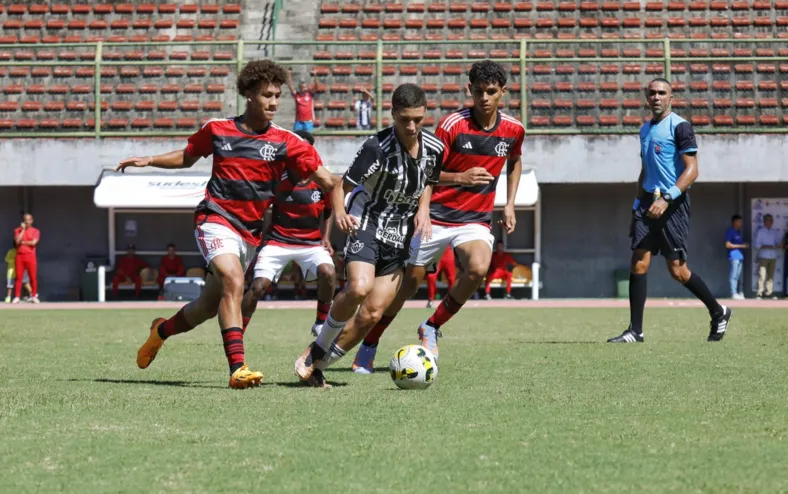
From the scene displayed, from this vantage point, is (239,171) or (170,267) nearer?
(239,171)

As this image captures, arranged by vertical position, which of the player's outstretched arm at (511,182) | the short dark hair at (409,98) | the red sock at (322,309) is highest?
the short dark hair at (409,98)

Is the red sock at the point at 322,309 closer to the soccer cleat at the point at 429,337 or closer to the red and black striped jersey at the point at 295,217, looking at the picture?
the red and black striped jersey at the point at 295,217

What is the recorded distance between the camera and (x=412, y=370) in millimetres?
8047

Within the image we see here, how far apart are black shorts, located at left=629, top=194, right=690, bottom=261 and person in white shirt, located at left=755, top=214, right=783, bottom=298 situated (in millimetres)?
15126

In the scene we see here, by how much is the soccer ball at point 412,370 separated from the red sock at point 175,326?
1.71 meters

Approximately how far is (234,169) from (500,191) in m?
17.4

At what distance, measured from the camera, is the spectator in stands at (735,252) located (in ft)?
87.6

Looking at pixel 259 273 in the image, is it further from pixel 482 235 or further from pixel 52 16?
pixel 52 16

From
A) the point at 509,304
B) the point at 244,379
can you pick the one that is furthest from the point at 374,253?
the point at 509,304

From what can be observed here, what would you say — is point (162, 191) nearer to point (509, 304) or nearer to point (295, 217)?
point (509, 304)

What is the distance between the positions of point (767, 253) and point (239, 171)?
800 inches

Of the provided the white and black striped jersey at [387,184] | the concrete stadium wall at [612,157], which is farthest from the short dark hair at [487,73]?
the concrete stadium wall at [612,157]

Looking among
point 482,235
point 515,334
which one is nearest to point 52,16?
point 515,334

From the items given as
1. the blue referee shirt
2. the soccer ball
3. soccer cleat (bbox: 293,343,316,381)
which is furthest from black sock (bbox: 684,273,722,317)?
soccer cleat (bbox: 293,343,316,381)
